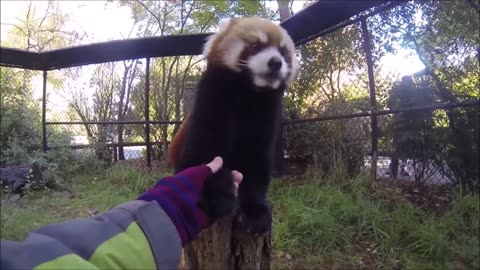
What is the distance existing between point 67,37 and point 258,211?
3.02 feet

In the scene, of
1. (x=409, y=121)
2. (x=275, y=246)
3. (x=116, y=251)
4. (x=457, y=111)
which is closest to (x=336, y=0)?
(x=409, y=121)

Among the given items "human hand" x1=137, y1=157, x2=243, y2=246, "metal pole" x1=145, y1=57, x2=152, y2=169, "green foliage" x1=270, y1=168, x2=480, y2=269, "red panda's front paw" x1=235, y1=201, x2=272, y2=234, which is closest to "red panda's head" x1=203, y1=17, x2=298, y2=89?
"metal pole" x1=145, y1=57, x2=152, y2=169

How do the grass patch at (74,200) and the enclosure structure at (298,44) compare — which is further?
the enclosure structure at (298,44)

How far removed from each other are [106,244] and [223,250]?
27.5 inches

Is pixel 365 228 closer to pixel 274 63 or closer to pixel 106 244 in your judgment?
pixel 274 63

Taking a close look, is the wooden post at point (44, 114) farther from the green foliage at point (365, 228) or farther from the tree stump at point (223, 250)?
the green foliage at point (365, 228)

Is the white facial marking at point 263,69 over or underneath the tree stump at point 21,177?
over

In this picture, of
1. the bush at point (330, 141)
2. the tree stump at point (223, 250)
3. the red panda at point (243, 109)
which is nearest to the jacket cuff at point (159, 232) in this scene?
the tree stump at point (223, 250)

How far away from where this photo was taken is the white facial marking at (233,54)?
71.8 inches

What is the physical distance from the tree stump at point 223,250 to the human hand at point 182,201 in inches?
9.7

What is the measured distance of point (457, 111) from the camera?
1946 mm

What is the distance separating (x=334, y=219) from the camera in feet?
8.14

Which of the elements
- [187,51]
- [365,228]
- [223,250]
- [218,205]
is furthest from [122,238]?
[187,51]

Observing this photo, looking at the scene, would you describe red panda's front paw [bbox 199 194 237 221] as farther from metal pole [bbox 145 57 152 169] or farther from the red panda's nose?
the red panda's nose
